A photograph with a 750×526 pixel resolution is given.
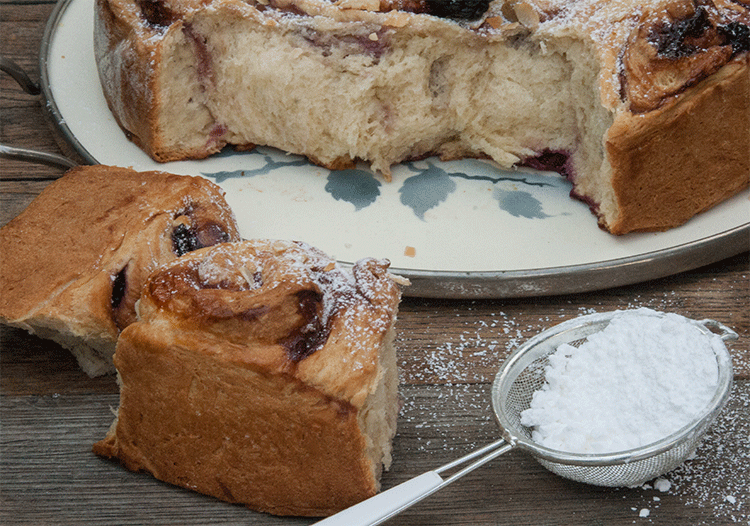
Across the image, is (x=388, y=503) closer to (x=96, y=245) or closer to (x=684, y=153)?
(x=96, y=245)

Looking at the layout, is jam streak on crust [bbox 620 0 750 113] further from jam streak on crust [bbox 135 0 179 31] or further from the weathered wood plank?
jam streak on crust [bbox 135 0 179 31]

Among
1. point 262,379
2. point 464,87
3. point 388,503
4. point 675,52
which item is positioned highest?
point 675,52

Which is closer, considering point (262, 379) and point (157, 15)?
point (262, 379)

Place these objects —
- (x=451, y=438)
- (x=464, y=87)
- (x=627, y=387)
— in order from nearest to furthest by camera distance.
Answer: (x=627, y=387) → (x=451, y=438) → (x=464, y=87)

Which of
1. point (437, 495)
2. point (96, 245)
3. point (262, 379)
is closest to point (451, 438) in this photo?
point (437, 495)

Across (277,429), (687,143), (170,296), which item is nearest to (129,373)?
(170,296)

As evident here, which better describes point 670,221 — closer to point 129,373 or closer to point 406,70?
point 406,70

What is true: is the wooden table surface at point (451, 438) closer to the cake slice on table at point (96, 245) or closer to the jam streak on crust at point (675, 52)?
the cake slice on table at point (96, 245)
